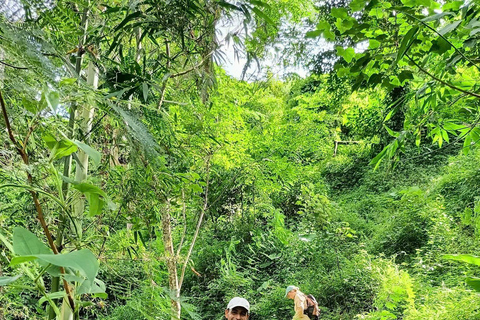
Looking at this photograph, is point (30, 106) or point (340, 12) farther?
point (340, 12)

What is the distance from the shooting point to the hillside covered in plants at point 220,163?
0.50 meters

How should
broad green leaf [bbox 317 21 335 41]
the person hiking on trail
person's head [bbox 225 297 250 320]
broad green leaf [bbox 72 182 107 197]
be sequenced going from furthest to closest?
the person hiking on trail → person's head [bbox 225 297 250 320] → broad green leaf [bbox 317 21 335 41] → broad green leaf [bbox 72 182 107 197]

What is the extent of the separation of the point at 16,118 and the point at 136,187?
1.78ft

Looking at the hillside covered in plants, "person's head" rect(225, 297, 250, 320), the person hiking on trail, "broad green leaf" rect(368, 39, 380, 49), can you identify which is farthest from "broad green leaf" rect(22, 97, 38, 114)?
the person hiking on trail

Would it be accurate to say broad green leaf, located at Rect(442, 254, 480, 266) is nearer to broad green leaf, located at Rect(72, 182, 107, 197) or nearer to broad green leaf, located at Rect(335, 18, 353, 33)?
broad green leaf, located at Rect(72, 182, 107, 197)

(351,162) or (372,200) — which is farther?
Result: (351,162)

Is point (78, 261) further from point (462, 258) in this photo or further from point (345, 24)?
point (345, 24)

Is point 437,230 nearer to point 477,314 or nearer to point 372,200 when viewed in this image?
point 477,314

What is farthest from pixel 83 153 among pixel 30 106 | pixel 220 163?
pixel 220 163

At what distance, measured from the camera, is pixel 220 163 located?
271cm

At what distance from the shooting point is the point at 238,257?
471cm

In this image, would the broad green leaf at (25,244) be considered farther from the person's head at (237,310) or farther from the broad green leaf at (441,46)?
the person's head at (237,310)

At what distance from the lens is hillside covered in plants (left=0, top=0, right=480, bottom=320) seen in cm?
50

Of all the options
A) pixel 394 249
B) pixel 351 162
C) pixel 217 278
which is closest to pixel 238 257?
pixel 217 278
